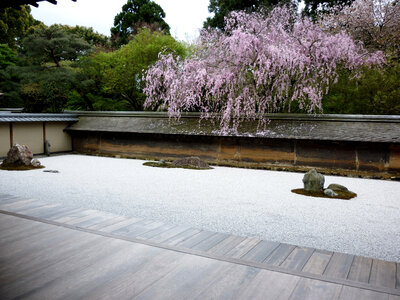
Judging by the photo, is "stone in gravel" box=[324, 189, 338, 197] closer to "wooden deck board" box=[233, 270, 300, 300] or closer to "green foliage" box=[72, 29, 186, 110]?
"wooden deck board" box=[233, 270, 300, 300]

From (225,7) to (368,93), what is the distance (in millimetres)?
15005

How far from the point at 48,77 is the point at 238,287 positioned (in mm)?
15798

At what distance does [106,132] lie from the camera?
42.3ft

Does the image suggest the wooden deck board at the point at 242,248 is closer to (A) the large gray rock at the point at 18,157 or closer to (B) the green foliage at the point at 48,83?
(A) the large gray rock at the point at 18,157

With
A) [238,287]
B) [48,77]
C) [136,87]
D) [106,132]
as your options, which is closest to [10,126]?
[106,132]

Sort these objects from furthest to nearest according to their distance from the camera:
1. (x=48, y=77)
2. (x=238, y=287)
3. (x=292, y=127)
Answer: (x=48, y=77) → (x=292, y=127) → (x=238, y=287)

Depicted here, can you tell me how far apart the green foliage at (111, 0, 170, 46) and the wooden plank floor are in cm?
2582

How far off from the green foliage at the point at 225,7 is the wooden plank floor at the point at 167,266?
2059cm

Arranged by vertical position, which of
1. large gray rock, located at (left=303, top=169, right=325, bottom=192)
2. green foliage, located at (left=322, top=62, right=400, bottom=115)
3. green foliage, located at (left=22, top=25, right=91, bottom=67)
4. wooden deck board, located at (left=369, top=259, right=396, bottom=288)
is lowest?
wooden deck board, located at (left=369, top=259, right=396, bottom=288)

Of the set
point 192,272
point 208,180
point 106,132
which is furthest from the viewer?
point 106,132

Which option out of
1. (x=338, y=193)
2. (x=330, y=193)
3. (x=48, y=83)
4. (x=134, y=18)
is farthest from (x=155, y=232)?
(x=134, y=18)

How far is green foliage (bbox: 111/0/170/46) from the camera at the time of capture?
27.6m

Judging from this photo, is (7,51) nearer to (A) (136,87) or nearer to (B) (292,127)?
(A) (136,87)

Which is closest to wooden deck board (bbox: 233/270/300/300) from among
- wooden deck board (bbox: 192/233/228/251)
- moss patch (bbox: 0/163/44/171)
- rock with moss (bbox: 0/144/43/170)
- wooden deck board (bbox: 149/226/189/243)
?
wooden deck board (bbox: 192/233/228/251)
